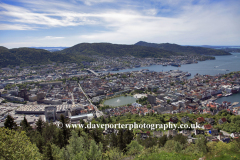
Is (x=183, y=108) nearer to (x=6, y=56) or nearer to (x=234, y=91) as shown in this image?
(x=234, y=91)

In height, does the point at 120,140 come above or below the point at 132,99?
above

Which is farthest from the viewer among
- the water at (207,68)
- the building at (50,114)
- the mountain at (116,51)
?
the mountain at (116,51)

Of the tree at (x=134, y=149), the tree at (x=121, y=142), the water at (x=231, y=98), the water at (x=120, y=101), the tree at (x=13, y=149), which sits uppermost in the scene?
the tree at (x=13, y=149)

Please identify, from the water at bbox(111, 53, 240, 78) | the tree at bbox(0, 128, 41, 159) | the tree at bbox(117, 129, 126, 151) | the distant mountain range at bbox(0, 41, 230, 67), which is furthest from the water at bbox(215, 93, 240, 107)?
the distant mountain range at bbox(0, 41, 230, 67)

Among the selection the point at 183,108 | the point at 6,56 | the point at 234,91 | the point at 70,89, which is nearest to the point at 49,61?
the point at 6,56

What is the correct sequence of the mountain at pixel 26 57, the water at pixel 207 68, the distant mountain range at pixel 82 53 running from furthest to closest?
1. the distant mountain range at pixel 82 53
2. the mountain at pixel 26 57
3. the water at pixel 207 68

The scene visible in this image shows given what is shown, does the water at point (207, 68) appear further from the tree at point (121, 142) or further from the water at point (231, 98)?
the tree at point (121, 142)

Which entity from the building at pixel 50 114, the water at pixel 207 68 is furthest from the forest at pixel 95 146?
the water at pixel 207 68
